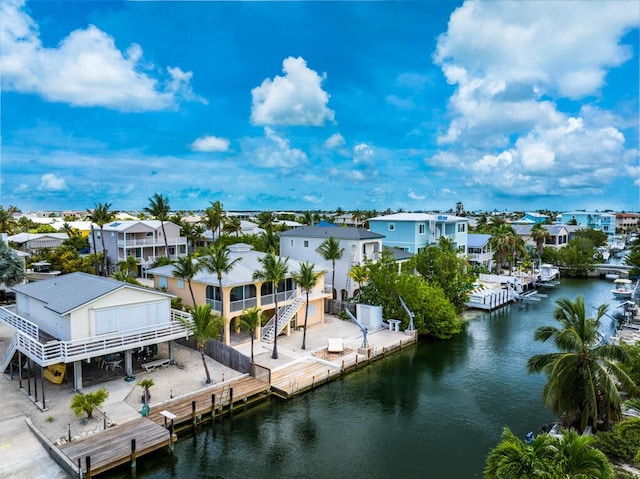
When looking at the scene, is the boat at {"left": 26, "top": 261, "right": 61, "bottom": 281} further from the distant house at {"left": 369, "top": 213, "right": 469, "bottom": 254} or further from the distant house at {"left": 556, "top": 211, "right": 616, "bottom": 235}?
the distant house at {"left": 556, "top": 211, "right": 616, "bottom": 235}

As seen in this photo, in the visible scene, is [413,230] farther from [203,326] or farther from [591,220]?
[591,220]

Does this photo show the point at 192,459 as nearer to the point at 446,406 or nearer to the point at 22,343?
the point at 22,343

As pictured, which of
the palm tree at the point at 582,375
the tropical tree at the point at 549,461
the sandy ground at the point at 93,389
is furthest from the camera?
the palm tree at the point at 582,375

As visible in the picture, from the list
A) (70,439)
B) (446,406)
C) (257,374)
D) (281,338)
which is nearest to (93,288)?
(70,439)

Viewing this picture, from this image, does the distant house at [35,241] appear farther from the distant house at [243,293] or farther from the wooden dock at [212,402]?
the wooden dock at [212,402]

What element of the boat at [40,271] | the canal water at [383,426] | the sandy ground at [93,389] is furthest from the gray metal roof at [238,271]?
the boat at [40,271]

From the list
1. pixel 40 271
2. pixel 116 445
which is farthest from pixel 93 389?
pixel 40 271

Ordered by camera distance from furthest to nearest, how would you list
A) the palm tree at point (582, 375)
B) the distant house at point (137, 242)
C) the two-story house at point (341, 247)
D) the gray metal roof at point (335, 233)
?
1. the distant house at point (137, 242)
2. the gray metal roof at point (335, 233)
3. the two-story house at point (341, 247)
4. the palm tree at point (582, 375)

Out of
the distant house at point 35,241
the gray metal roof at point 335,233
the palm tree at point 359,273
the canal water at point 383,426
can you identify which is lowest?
the canal water at point 383,426
